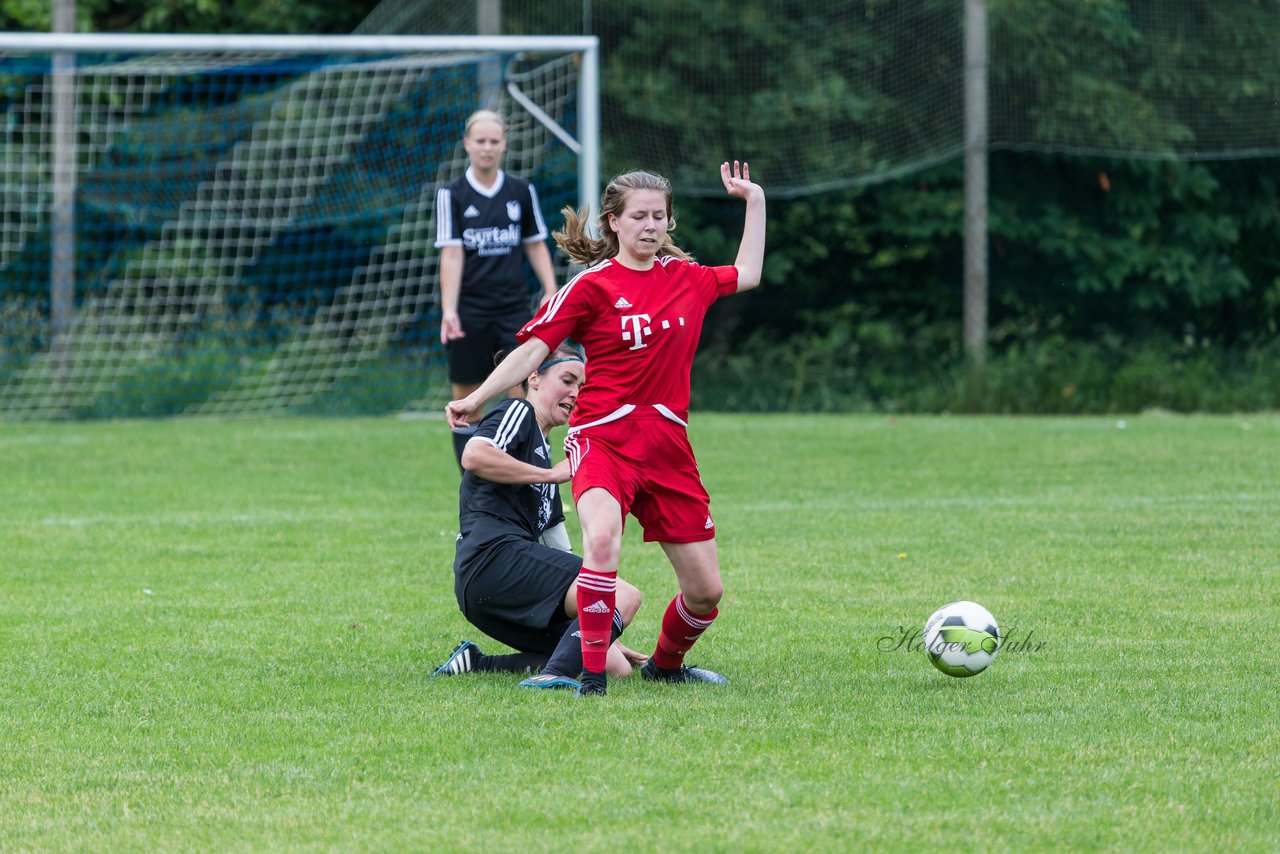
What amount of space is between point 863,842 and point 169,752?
1908 mm

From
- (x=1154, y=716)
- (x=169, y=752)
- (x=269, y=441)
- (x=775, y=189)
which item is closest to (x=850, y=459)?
(x=269, y=441)

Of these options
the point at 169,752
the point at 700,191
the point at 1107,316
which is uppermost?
the point at 700,191

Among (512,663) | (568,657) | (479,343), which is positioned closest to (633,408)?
(568,657)

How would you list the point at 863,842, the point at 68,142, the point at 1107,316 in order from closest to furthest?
the point at 863,842
the point at 68,142
the point at 1107,316

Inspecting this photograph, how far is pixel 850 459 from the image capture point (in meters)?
11.7

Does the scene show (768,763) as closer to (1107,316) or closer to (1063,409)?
(1063,409)

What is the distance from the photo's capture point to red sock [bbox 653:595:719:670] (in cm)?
520

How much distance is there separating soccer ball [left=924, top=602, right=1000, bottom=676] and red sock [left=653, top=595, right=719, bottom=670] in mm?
706

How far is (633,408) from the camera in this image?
5152mm

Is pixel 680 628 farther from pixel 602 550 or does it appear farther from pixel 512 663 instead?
pixel 512 663

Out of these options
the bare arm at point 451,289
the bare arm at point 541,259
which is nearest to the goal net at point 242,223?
the bare arm at point 541,259

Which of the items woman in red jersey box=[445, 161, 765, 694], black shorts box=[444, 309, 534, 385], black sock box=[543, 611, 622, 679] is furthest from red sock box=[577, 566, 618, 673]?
black shorts box=[444, 309, 534, 385]

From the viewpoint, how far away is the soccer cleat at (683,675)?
527 centimetres

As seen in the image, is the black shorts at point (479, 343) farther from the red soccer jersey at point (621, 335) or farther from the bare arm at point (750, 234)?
the red soccer jersey at point (621, 335)
